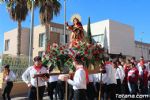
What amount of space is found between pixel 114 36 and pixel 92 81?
88.3 feet

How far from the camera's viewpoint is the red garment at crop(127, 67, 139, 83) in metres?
13.1

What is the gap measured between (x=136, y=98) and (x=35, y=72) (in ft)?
18.9

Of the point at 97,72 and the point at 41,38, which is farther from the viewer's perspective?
the point at 41,38

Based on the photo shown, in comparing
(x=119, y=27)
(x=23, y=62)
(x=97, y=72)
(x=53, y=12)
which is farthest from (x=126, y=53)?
(x=97, y=72)

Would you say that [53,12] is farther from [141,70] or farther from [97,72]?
[97,72]

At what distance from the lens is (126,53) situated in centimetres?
3975

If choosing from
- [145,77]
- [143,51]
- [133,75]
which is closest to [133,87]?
[133,75]

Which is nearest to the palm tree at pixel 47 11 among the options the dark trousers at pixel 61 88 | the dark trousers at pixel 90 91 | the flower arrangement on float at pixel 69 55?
the dark trousers at pixel 61 88

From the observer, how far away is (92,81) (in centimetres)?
1108

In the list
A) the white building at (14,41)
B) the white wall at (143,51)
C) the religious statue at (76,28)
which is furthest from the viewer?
the white wall at (143,51)

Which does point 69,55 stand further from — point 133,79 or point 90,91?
point 133,79

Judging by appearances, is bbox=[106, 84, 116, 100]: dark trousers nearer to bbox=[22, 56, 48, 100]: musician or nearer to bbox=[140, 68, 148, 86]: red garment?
bbox=[22, 56, 48, 100]: musician

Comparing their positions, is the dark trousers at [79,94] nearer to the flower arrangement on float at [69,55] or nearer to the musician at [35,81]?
the flower arrangement on float at [69,55]

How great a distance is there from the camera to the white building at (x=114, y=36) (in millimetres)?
36844
